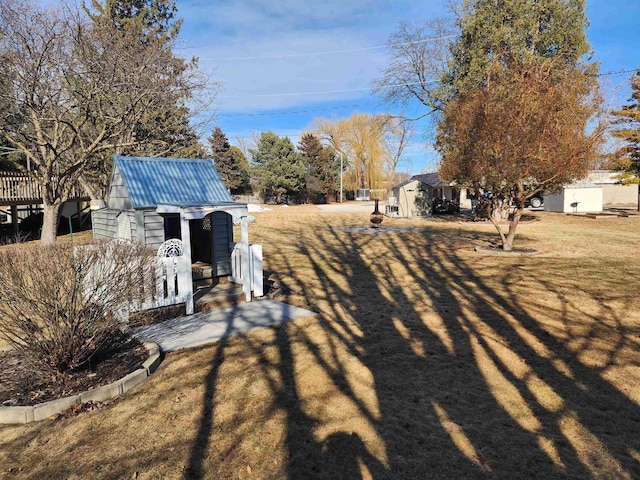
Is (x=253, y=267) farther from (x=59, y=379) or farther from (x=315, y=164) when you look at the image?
(x=315, y=164)

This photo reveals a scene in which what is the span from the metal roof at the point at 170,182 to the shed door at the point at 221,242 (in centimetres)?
38

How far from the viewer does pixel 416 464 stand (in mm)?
2738

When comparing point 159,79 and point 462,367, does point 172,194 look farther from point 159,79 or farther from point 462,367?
point 159,79

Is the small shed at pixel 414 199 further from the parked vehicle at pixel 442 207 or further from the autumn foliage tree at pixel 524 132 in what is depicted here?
the autumn foliage tree at pixel 524 132

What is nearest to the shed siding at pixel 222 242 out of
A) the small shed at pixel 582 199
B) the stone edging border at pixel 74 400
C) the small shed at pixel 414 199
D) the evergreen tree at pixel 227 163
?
the stone edging border at pixel 74 400

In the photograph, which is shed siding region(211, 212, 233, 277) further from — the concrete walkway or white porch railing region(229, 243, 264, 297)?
the concrete walkway

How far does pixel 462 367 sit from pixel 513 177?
8.39 meters

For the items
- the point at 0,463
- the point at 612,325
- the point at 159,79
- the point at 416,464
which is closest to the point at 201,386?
the point at 0,463

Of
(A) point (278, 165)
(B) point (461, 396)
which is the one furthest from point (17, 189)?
(A) point (278, 165)

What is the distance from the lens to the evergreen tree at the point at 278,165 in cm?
4478

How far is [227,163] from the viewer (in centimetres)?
4444

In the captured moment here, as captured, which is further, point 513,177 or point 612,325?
point 513,177

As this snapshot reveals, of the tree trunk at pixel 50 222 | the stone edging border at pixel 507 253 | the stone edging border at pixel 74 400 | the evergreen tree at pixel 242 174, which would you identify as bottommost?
the stone edging border at pixel 74 400

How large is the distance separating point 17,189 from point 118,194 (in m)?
12.7
